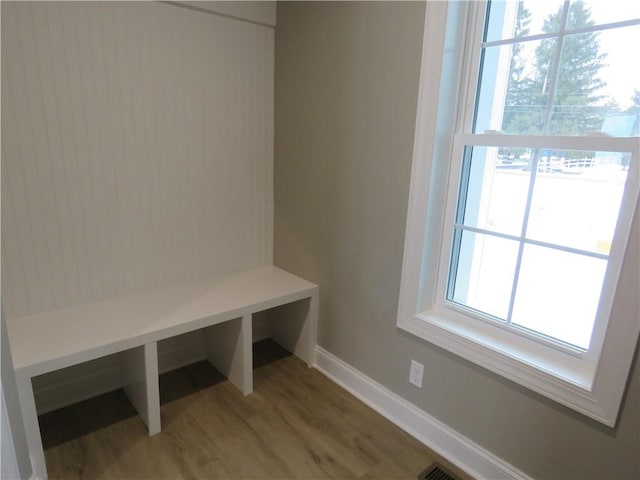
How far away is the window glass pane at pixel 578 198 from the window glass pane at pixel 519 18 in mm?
442

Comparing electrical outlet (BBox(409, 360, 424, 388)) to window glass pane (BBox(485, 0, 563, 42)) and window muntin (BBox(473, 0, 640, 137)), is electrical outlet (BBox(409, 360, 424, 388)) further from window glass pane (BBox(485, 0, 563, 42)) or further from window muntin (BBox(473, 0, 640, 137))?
window glass pane (BBox(485, 0, 563, 42))

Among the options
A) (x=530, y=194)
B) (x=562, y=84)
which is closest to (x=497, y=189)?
(x=530, y=194)

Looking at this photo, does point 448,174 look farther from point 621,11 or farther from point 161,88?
point 161,88

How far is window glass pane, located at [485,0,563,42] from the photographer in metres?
1.37

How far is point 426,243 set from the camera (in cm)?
172

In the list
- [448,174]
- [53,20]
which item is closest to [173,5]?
[53,20]

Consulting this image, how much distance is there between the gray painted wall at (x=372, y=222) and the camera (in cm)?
139

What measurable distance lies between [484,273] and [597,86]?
762mm

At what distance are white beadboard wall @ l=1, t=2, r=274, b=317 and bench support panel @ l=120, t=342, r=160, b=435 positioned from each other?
401 mm

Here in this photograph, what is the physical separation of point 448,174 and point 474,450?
113cm

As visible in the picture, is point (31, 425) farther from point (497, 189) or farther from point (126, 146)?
point (497, 189)

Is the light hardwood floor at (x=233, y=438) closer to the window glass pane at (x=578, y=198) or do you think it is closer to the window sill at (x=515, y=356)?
the window sill at (x=515, y=356)

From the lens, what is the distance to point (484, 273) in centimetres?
166

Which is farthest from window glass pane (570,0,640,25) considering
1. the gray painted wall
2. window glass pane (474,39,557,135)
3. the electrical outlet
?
the electrical outlet
